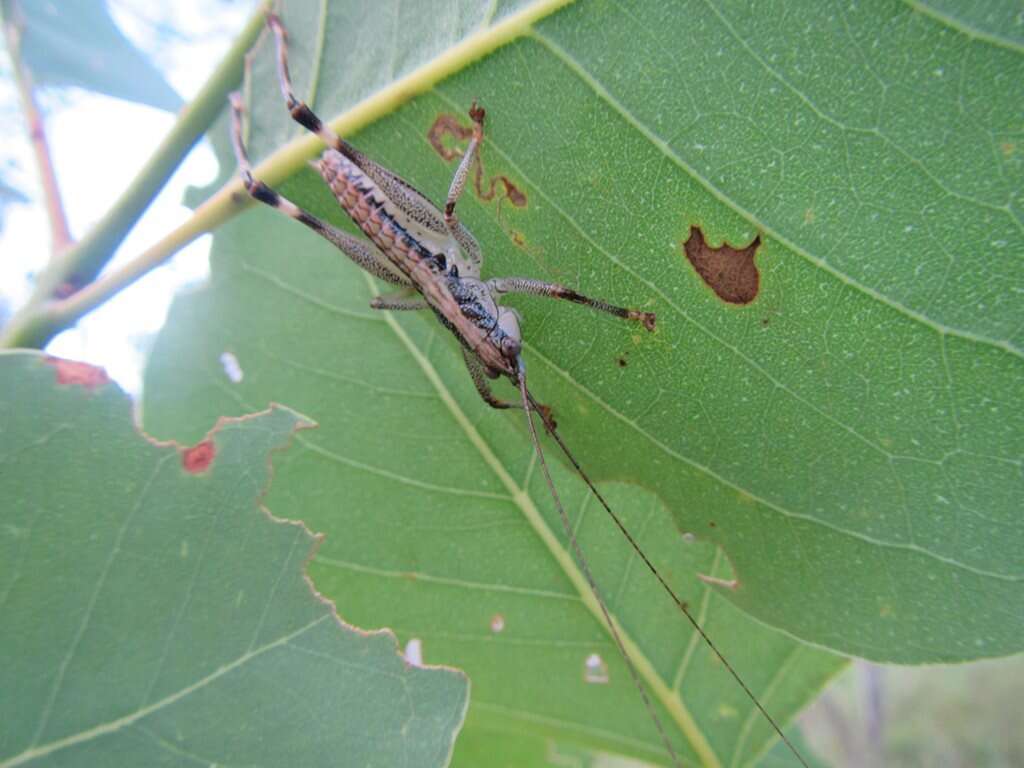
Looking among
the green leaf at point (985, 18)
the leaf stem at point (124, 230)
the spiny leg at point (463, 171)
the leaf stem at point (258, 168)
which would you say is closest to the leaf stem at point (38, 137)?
the leaf stem at point (124, 230)

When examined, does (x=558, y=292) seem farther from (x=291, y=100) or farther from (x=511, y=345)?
(x=291, y=100)

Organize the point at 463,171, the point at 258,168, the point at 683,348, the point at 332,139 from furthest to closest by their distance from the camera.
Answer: the point at 258,168 → the point at 332,139 → the point at 463,171 → the point at 683,348

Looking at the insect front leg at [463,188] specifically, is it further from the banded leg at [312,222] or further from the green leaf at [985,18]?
the green leaf at [985,18]

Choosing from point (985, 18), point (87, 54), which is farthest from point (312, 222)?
point (985, 18)

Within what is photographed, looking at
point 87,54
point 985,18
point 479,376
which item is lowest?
point 479,376

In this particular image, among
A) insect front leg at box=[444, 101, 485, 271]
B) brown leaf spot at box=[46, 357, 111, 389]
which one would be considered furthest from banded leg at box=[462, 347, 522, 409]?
brown leaf spot at box=[46, 357, 111, 389]

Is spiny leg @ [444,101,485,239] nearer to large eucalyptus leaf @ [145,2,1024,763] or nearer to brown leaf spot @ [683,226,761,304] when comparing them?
large eucalyptus leaf @ [145,2,1024,763]
